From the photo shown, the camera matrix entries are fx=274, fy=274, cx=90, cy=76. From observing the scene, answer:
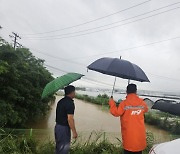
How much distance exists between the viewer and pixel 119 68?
476cm

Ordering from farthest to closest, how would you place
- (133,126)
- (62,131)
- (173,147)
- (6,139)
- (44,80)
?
(44,80)
(6,139)
(62,131)
(133,126)
(173,147)

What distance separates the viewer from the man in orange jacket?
4371mm

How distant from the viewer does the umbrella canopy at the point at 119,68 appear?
4.73m

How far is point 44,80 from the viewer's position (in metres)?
16.6

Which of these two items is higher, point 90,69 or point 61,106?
point 90,69

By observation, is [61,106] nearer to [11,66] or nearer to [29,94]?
[11,66]

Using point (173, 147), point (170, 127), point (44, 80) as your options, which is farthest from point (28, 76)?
point (173, 147)

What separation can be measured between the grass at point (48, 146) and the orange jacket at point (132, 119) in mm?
2022

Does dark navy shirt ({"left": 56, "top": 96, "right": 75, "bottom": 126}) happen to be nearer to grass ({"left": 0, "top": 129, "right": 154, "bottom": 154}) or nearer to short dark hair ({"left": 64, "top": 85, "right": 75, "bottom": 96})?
short dark hair ({"left": 64, "top": 85, "right": 75, "bottom": 96})

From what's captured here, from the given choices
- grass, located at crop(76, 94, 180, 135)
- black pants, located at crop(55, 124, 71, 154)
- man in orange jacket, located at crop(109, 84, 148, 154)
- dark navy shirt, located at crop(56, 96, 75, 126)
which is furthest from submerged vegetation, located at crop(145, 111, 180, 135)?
dark navy shirt, located at crop(56, 96, 75, 126)

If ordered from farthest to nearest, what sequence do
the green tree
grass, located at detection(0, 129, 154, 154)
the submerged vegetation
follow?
the submerged vegetation
the green tree
grass, located at detection(0, 129, 154, 154)

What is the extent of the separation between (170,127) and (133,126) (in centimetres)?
1344

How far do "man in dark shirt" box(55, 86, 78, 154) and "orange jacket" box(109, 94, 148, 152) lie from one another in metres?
0.70

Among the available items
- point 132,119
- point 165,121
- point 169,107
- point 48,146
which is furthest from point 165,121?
point 132,119
